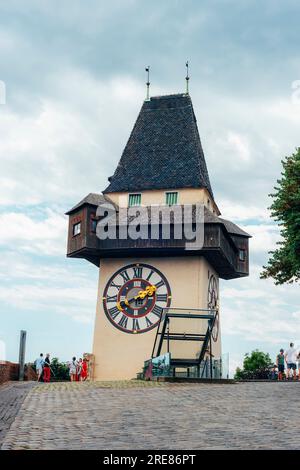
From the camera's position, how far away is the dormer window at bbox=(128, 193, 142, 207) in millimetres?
39219

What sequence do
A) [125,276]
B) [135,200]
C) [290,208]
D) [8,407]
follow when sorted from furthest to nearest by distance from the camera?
[135,200] < [125,276] < [290,208] < [8,407]

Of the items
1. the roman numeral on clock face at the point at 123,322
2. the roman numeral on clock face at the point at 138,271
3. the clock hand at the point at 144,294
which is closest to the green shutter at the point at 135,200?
the roman numeral on clock face at the point at 138,271

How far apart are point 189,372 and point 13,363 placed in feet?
28.7

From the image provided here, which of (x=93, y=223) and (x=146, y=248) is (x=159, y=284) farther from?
(x=93, y=223)

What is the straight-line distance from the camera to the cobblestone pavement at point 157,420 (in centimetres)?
1249

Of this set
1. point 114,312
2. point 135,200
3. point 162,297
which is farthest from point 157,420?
point 135,200

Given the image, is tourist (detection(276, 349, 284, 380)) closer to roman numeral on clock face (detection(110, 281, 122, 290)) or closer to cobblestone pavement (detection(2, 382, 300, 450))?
roman numeral on clock face (detection(110, 281, 122, 290))

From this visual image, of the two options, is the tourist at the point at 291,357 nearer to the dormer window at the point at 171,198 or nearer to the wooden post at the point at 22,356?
the dormer window at the point at 171,198

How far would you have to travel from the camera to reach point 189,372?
32.4 meters

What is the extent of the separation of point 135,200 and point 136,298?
545cm

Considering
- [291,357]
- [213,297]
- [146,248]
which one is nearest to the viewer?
[291,357]

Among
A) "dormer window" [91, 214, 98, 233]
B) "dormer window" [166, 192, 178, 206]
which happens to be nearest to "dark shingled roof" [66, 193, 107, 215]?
"dormer window" [91, 214, 98, 233]

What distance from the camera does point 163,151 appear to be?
40.6 m
